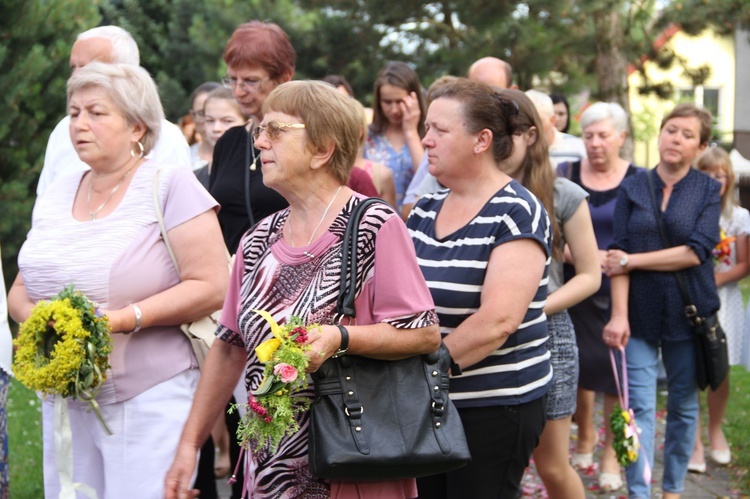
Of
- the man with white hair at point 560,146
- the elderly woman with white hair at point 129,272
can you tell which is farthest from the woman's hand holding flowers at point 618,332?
the elderly woman with white hair at point 129,272

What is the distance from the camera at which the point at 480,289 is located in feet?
11.8

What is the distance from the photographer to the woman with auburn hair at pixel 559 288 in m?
4.38

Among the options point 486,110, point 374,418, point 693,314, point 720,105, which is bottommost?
point 693,314

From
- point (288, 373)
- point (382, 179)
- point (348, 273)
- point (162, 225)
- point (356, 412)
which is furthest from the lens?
point (382, 179)

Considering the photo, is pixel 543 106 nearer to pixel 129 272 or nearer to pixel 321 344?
pixel 129 272

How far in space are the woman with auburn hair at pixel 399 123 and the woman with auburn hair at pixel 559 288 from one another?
2167mm

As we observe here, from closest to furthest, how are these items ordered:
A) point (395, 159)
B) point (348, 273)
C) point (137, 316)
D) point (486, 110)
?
point (348, 273)
point (137, 316)
point (486, 110)
point (395, 159)

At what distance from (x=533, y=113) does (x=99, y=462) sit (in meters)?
2.24

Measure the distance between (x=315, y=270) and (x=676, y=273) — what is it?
328 cm

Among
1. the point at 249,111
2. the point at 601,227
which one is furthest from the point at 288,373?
the point at 601,227

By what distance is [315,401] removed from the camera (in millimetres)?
2809

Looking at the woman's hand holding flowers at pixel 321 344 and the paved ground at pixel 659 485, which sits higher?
the woman's hand holding flowers at pixel 321 344

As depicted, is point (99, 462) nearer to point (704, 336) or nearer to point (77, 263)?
point (77, 263)

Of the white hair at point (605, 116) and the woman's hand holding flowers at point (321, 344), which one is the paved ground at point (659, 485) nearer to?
the white hair at point (605, 116)
